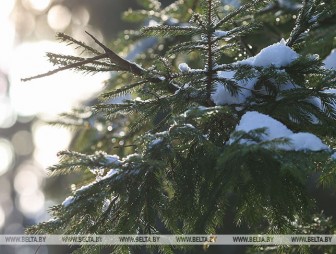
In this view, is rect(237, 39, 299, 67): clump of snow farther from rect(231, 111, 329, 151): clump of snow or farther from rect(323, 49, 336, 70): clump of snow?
rect(323, 49, 336, 70): clump of snow

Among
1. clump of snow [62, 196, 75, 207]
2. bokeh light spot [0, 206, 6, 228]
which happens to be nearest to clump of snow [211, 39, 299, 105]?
clump of snow [62, 196, 75, 207]

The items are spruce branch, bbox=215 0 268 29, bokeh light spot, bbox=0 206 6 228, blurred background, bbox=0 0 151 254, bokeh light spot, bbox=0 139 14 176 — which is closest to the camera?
spruce branch, bbox=215 0 268 29

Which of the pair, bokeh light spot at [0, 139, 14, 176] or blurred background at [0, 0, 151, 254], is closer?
blurred background at [0, 0, 151, 254]

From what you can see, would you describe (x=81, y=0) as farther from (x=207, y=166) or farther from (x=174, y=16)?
(x=207, y=166)

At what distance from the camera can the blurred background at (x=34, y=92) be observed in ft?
25.3

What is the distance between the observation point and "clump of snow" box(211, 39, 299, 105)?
7.18 ft

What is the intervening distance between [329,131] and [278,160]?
514 millimetres

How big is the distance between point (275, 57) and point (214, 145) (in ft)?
2.08

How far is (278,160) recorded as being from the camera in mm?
1611

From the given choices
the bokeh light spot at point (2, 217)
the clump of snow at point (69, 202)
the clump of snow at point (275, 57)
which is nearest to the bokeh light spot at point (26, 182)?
the bokeh light spot at point (2, 217)

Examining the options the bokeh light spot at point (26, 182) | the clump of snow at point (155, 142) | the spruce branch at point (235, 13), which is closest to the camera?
the clump of snow at point (155, 142)

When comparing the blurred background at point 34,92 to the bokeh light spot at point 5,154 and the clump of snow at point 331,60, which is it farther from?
the clump of snow at point 331,60

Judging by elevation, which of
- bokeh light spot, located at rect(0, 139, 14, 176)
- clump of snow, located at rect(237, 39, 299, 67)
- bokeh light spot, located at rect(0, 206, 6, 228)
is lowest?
clump of snow, located at rect(237, 39, 299, 67)

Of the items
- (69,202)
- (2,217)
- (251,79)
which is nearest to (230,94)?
(251,79)
